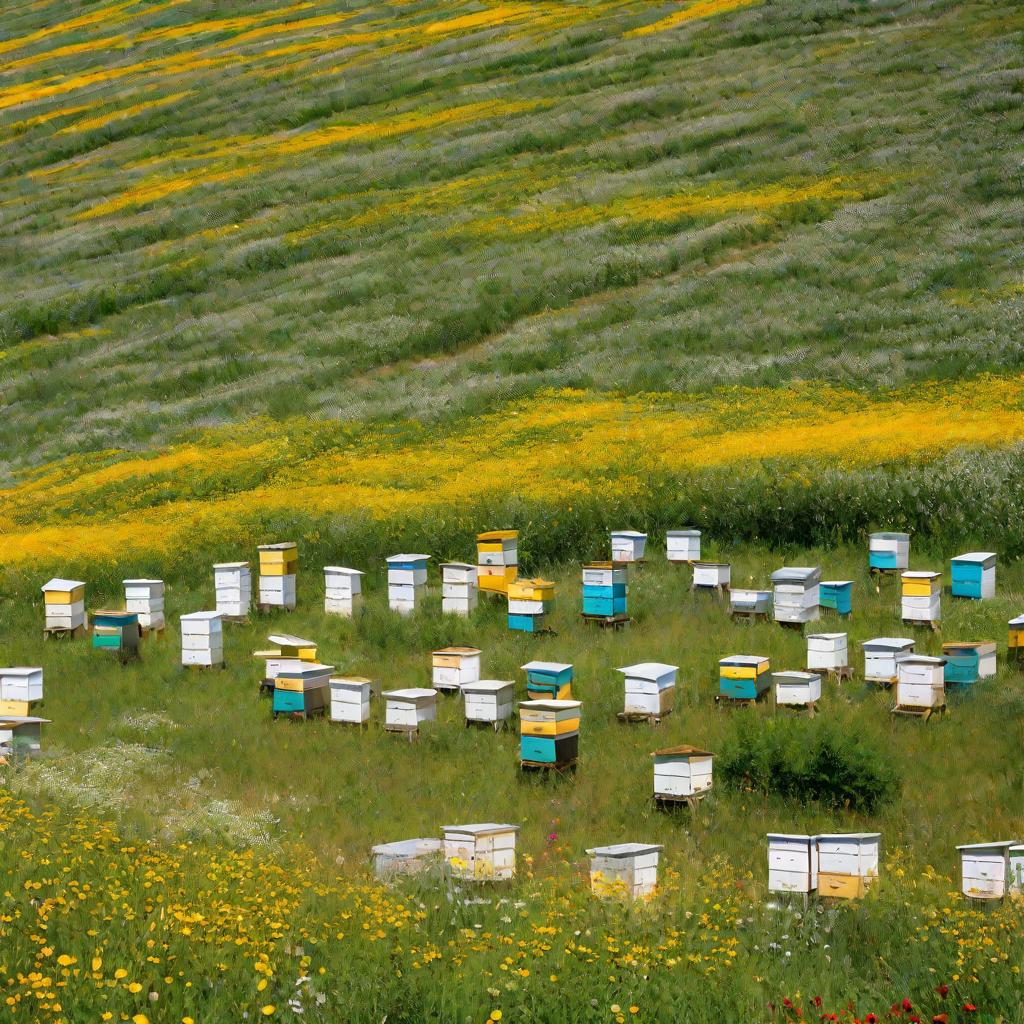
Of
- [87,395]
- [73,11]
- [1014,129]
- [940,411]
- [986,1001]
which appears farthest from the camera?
[73,11]

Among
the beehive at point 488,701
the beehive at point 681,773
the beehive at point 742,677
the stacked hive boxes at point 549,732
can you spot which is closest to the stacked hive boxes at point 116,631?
the beehive at point 488,701

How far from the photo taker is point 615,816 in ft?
46.1

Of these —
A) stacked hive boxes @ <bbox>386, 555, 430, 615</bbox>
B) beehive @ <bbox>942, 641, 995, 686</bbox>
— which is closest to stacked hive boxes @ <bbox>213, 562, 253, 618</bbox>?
stacked hive boxes @ <bbox>386, 555, 430, 615</bbox>

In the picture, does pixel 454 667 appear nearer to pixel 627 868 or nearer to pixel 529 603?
pixel 529 603

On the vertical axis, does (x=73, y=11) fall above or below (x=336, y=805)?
above

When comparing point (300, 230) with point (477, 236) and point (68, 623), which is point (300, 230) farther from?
point (68, 623)

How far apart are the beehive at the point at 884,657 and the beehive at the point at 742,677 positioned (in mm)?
1222

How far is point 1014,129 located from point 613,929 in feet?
161

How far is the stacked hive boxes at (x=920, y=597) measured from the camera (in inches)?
727

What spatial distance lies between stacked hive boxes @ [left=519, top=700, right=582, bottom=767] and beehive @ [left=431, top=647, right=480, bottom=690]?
2875mm

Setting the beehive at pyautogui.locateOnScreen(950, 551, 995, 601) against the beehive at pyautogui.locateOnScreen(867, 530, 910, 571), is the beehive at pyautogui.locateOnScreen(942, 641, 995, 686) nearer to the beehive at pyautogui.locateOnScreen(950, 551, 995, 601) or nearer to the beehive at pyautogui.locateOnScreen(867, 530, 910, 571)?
the beehive at pyautogui.locateOnScreen(950, 551, 995, 601)

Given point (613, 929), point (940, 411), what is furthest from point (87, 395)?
point (613, 929)

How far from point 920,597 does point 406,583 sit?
751 centimetres

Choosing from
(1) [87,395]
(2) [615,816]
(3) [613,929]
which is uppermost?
(3) [613,929]
